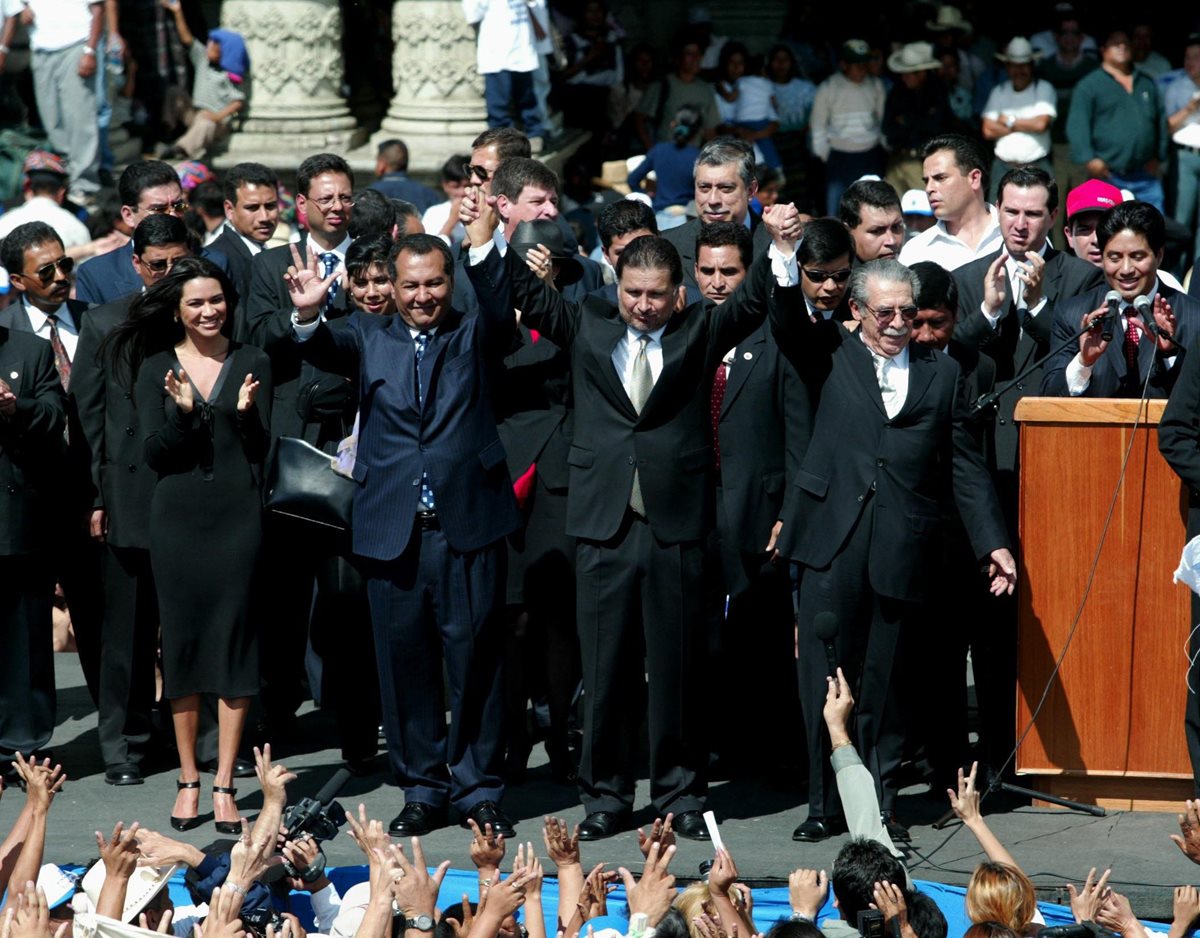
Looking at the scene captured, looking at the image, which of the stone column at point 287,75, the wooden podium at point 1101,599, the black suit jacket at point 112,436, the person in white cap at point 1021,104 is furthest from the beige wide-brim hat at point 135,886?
the person in white cap at point 1021,104

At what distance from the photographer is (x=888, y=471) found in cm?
697

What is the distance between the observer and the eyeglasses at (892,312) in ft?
22.7

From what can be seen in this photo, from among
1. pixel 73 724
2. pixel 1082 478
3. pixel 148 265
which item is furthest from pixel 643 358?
pixel 73 724

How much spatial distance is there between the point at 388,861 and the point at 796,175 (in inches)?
444

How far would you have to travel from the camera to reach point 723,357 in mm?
7379

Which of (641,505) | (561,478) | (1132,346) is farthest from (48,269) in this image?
(1132,346)

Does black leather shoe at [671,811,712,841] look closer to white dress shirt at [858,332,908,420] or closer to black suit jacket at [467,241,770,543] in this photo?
black suit jacket at [467,241,770,543]

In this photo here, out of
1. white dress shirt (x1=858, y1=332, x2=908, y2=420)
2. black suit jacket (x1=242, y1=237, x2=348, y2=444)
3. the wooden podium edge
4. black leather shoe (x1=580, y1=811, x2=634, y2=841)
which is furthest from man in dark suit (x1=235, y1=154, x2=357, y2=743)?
the wooden podium edge

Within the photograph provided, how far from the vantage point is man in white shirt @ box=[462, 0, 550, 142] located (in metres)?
13.5

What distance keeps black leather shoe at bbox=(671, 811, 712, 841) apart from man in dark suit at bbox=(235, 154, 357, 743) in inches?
52.7

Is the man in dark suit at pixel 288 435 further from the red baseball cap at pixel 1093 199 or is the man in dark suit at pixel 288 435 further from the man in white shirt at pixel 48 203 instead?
the red baseball cap at pixel 1093 199

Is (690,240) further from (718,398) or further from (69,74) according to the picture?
(69,74)

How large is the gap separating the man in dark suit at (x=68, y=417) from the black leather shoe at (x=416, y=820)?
5.35 ft

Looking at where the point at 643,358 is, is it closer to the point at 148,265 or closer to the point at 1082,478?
the point at 1082,478
